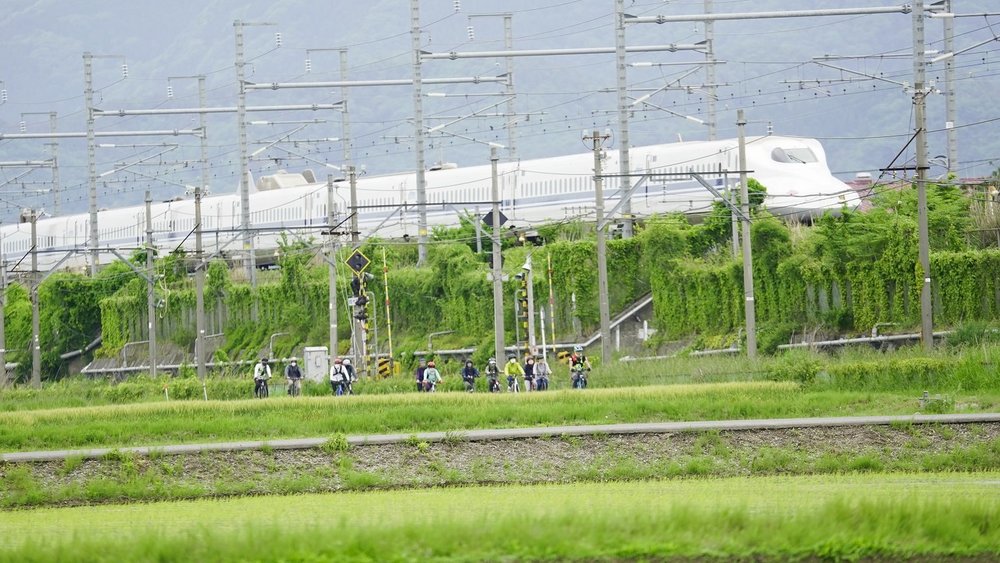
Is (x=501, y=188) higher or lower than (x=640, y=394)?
higher

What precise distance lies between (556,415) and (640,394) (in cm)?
306

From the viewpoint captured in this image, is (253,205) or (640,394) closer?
(640,394)

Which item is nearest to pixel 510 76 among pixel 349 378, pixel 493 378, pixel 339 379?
pixel 493 378

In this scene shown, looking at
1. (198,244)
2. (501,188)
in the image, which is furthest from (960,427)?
(501,188)

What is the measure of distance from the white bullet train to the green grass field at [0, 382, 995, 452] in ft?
30.5

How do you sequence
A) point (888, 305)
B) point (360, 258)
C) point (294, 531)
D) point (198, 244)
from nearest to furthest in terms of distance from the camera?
1. point (294, 531)
2. point (888, 305)
3. point (360, 258)
4. point (198, 244)

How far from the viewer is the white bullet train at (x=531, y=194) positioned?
56.5 m

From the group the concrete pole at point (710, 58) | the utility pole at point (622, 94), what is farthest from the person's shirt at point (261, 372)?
the concrete pole at point (710, 58)

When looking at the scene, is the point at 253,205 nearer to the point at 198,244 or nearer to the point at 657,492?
the point at 198,244

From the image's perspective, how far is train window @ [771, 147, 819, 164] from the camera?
190 ft

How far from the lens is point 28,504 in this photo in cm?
2716

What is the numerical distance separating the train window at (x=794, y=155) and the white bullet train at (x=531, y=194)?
52 millimetres

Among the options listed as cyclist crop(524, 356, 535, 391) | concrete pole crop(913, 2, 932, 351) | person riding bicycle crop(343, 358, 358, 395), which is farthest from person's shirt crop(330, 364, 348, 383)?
concrete pole crop(913, 2, 932, 351)

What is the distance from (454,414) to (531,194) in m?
31.9
